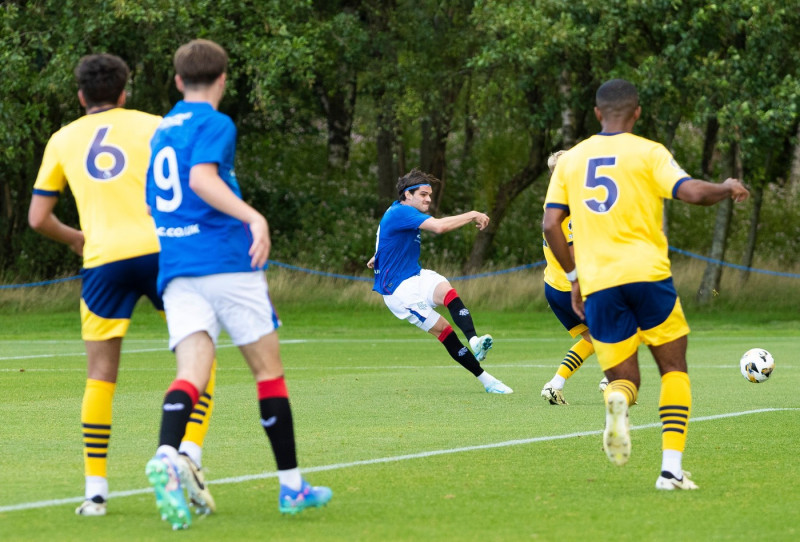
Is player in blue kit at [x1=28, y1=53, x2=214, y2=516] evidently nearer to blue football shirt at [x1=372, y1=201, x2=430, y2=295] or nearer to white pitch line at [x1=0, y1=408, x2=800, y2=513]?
white pitch line at [x1=0, y1=408, x2=800, y2=513]

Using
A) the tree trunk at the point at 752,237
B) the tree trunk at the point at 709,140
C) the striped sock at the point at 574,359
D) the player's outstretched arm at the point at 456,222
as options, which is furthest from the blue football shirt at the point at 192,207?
the tree trunk at the point at 752,237

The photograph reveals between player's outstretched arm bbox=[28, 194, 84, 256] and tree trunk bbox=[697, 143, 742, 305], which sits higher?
player's outstretched arm bbox=[28, 194, 84, 256]

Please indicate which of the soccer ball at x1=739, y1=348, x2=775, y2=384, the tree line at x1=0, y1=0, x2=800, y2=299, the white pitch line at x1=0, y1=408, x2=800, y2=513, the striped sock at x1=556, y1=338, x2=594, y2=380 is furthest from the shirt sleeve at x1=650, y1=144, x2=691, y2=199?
the tree line at x1=0, y1=0, x2=800, y2=299

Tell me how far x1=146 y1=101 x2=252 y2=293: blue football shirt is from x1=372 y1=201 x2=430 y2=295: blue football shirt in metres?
7.10

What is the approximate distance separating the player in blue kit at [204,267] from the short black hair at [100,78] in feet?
1.61

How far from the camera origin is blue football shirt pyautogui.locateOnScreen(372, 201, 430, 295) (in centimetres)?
1317

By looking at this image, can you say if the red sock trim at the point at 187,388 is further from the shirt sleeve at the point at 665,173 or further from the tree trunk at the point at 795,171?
the tree trunk at the point at 795,171

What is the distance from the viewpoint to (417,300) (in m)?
13.3

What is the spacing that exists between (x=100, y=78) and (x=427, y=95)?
2296 cm

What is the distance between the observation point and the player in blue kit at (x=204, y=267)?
19.5 feet

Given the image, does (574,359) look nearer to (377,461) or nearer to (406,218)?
(406,218)

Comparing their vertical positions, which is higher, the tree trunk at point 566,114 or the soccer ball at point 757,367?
the tree trunk at point 566,114

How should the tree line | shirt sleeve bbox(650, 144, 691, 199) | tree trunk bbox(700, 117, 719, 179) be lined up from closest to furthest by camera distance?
shirt sleeve bbox(650, 144, 691, 199) → the tree line → tree trunk bbox(700, 117, 719, 179)

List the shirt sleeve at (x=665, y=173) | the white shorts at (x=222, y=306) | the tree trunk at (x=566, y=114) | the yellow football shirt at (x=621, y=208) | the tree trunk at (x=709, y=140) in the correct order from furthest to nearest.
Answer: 1. the tree trunk at (x=709, y=140)
2. the tree trunk at (x=566, y=114)
3. the yellow football shirt at (x=621, y=208)
4. the shirt sleeve at (x=665, y=173)
5. the white shorts at (x=222, y=306)
